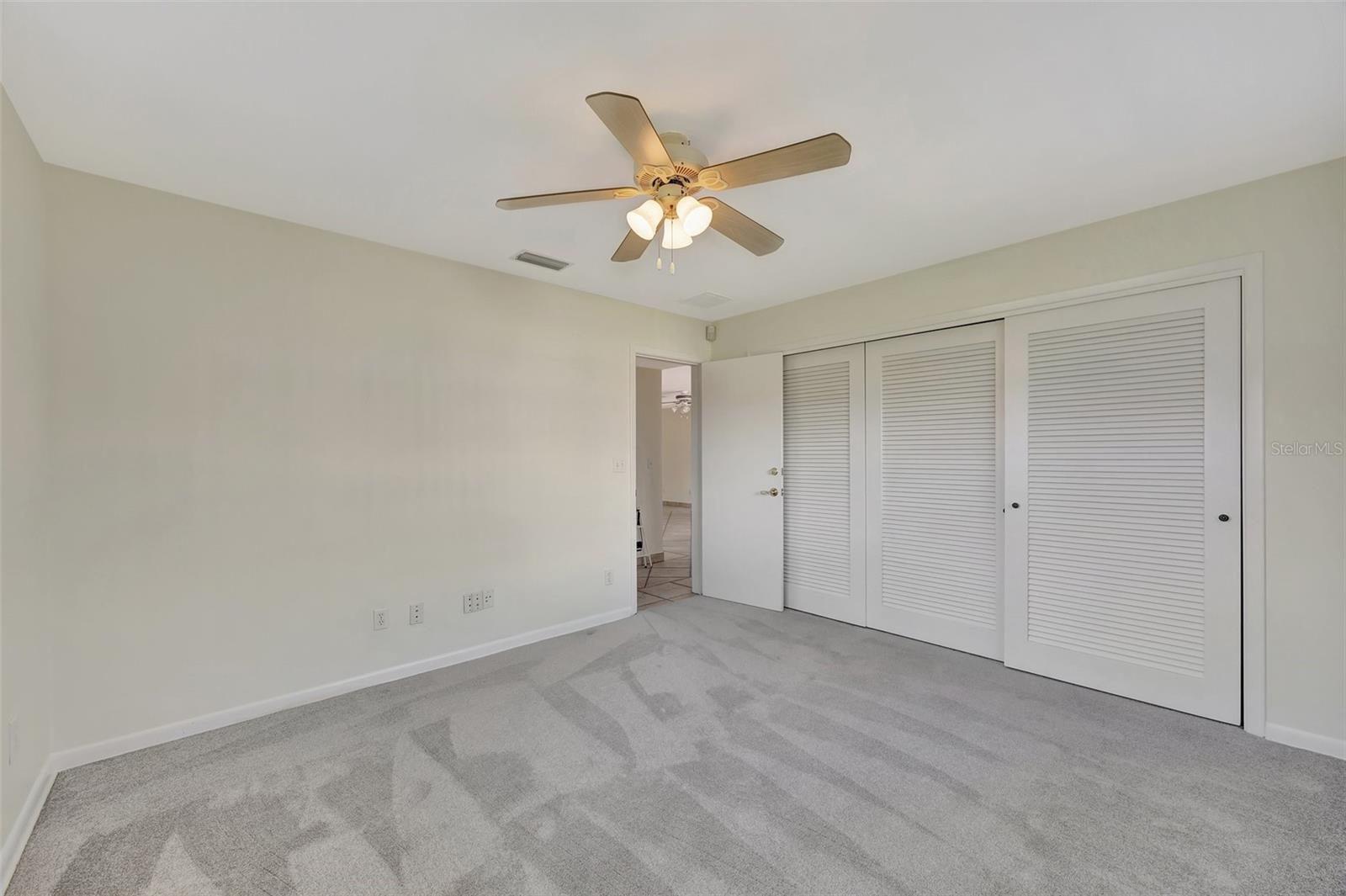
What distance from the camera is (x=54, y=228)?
220 centimetres

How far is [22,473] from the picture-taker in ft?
6.22

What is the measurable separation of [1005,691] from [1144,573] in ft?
3.00

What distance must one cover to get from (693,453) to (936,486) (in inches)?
83.0

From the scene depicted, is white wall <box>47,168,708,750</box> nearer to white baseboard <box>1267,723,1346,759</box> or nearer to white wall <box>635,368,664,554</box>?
white wall <box>635,368,664,554</box>

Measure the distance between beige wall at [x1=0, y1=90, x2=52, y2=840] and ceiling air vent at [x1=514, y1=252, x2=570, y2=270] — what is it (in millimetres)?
1929

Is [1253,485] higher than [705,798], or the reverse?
[1253,485]

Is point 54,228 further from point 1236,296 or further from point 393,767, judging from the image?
point 1236,296

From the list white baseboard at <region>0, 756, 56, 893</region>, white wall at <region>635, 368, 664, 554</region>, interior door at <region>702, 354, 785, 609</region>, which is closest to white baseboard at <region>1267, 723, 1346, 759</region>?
interior door at <region>702, 354, 785, 609</region>

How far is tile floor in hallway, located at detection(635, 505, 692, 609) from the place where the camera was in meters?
4.77

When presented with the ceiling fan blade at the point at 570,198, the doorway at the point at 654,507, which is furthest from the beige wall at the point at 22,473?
the doorway at the point at 654,507

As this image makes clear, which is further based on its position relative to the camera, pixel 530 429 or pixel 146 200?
pixel 530 429

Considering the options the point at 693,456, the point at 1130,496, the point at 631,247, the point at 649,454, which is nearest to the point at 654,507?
the point at 649,454

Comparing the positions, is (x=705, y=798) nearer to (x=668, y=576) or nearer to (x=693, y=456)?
(x=693, y=456)

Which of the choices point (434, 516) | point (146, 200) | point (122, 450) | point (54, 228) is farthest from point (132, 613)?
point (146, 200)
